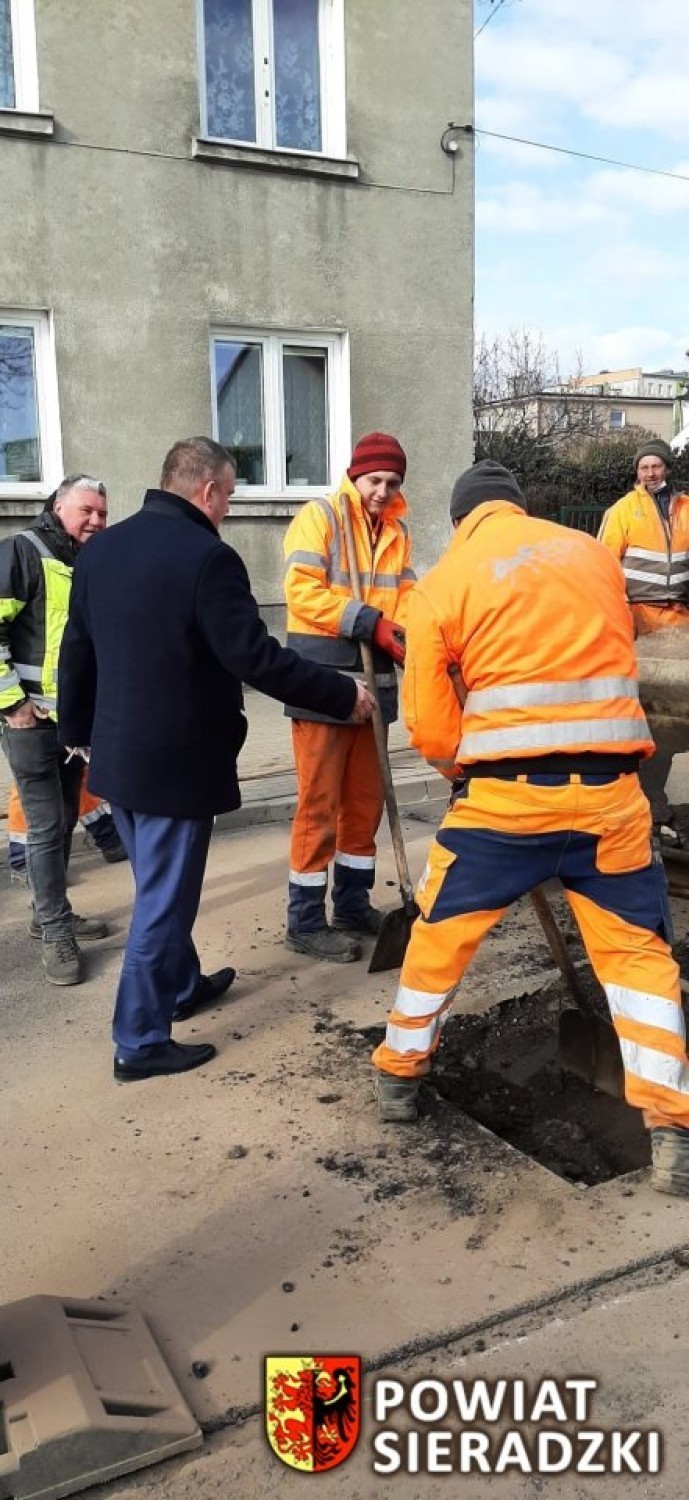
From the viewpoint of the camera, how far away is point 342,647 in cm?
460

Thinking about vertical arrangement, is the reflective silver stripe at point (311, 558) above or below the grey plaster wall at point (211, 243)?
below

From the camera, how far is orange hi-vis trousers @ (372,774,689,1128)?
9.35 feet

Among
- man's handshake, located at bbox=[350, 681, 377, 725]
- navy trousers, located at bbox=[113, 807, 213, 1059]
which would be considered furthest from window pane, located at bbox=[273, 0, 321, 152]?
navy trousers, located at bbox=[113, 807, 213, 1059]

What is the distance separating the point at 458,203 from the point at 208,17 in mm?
2694

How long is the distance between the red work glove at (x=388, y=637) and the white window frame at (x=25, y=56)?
22.5 ft

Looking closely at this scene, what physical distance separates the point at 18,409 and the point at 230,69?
11.5 ft

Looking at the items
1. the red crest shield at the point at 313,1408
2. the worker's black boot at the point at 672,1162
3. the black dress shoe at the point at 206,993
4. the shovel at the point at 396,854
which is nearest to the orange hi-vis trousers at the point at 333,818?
the shovel at the point at 396,854

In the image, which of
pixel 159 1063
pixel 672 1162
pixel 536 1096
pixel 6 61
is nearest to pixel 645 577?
pixel 536 1096

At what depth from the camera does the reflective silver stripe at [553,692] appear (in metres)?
2.83

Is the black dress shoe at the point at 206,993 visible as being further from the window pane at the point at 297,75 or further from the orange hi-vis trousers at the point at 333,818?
the window pane at the point at 297,75

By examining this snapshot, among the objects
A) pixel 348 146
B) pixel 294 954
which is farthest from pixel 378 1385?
pixel 348 146

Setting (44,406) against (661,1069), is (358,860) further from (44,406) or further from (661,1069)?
(44,406)

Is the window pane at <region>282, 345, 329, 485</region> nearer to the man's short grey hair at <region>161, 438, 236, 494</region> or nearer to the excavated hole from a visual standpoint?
the man's short grey hair at <region>161, 438, 236, 494</region>

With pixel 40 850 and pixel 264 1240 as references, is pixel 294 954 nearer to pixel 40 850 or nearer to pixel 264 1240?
pixel 40 850
